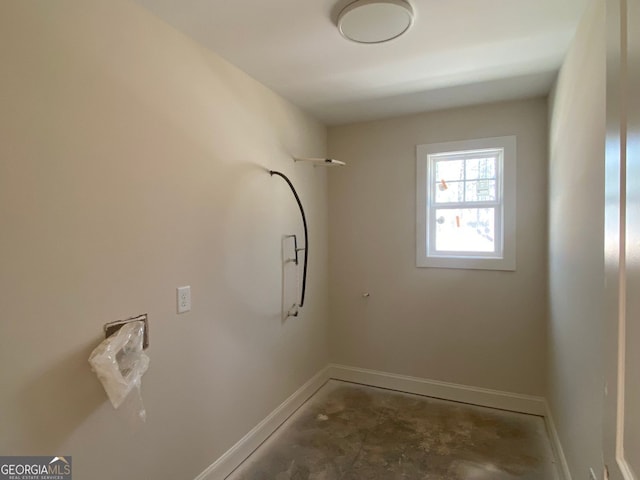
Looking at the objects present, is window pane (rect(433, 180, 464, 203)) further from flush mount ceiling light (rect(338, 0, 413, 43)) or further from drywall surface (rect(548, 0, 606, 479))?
flush mount ceiling light (rect(338, 0, 413, 43))

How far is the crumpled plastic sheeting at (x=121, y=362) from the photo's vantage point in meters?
1.41

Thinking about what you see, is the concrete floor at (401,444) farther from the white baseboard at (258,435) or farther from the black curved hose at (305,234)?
the black curved hose at (305,234)

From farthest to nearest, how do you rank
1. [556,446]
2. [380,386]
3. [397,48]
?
1. [380,386]
2. [556,446]
3. [397,48]

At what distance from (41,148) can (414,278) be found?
272cm

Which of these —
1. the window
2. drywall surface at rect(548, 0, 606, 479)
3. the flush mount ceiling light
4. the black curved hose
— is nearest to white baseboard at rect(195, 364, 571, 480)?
drywall surface at rect(548, 0, 606, 479)

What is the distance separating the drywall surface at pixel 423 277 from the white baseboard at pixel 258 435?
0.56 m

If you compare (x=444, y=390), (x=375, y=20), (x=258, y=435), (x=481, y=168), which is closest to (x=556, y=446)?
(x=444, y=390)

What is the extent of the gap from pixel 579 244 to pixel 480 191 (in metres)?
1.33

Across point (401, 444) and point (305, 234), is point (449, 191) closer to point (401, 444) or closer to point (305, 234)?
point (305, 234)

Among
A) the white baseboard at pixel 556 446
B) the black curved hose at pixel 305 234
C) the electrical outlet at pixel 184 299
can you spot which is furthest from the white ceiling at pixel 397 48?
the white baseboard at pixel 556 446

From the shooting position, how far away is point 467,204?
305cm

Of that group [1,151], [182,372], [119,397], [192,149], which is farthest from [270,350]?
[1,151]

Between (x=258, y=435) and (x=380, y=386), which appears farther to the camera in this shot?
(x=380, y=386)

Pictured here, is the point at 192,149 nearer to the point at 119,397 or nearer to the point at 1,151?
the point at 1,151
